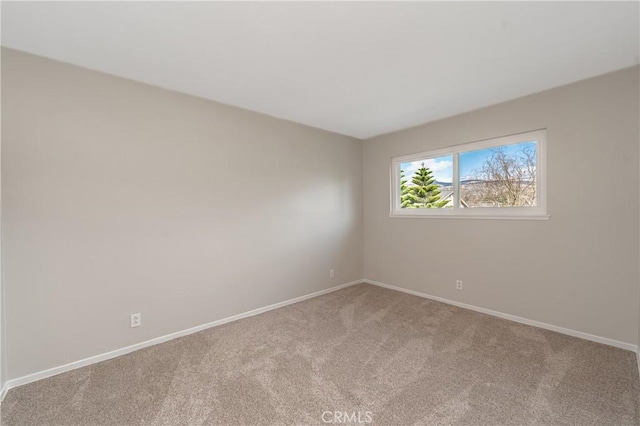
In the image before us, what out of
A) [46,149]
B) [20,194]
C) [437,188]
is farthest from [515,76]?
[20,194]

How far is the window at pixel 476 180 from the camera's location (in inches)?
113

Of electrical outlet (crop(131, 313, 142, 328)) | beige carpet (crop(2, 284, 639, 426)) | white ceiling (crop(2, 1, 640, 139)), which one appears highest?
white ceiling (crop(2, 1, 640, 139))

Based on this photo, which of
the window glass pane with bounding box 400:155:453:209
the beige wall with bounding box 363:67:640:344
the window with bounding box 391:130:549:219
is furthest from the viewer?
the window glass pane with bounding box 400:155:453:209

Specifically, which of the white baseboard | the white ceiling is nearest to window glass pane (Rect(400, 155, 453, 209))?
the white ceiling

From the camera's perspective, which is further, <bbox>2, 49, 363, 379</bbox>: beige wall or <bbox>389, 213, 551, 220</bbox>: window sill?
<bbox>389, 213, 551, 220</bbox>: window sill

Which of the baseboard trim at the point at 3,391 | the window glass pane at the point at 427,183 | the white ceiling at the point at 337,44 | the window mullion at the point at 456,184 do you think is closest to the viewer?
the white ceiling at the point at 337,44

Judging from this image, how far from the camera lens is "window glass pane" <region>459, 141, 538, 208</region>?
290 cm

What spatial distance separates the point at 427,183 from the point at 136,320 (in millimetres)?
3632

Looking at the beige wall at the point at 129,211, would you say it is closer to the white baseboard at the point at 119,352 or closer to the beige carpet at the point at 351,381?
the white baseboard at the point at 119,352

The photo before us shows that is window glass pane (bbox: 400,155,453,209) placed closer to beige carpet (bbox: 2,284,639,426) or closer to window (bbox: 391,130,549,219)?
window (bbox: 391,130,549,219)

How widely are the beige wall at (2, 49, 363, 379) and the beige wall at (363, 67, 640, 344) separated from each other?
6.78 ft

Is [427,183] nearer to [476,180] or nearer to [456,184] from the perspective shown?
[456,184]

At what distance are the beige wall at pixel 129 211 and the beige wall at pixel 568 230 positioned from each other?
2065 mm

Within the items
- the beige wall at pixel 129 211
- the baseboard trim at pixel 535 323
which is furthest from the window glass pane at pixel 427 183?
the beige wall at pixel 129 211
